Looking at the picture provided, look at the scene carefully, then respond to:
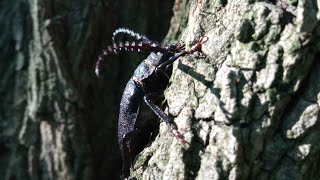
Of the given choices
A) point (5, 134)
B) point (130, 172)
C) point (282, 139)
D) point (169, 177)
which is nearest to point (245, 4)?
point (282, 139)

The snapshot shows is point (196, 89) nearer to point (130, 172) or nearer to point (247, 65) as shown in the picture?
point (247, 65)

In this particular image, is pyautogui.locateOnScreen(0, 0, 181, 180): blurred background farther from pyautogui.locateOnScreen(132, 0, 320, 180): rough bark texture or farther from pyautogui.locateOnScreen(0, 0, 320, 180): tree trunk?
pyautogui.locateOnScreen(132, 0, 320, 180): rough bark texture

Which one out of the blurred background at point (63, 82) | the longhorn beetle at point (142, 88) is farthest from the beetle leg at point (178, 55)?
the blurred background at point (63, 82)

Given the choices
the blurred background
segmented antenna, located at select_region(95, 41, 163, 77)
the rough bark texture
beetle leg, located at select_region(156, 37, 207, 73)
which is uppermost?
the blurred background

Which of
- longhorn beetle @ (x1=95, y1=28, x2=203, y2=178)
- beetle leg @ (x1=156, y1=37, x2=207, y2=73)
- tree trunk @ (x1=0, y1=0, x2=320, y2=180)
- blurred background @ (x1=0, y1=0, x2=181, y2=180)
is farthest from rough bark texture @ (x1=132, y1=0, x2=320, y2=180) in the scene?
blurred background @ (x1=0, y1=0, x2=181, y2=180)

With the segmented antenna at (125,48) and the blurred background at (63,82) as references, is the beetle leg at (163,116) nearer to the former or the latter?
the segmented antenna at (125,48)

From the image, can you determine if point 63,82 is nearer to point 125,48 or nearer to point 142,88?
point 142,88
